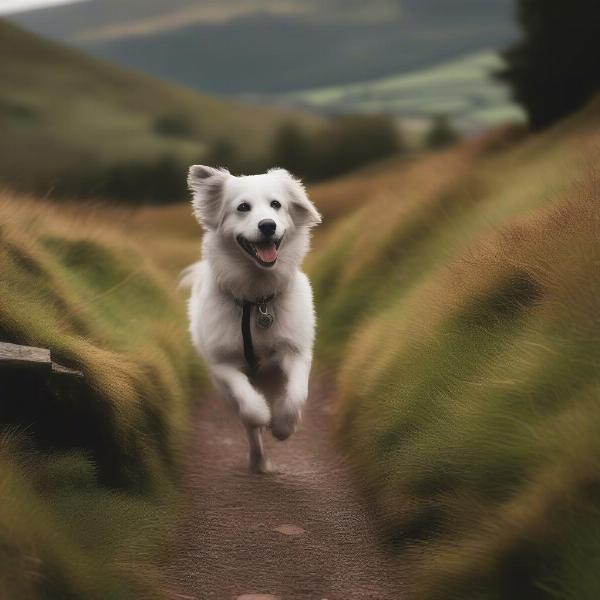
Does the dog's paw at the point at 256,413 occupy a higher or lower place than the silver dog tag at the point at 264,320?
lower

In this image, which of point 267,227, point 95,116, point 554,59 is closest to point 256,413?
point 267,227

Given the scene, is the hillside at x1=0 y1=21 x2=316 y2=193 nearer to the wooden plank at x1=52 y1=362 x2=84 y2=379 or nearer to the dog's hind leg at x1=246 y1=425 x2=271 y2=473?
the dog's hind leg at x1=246 y1=425 x2=271 y2=473

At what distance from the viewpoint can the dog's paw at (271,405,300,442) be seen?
4906 mm

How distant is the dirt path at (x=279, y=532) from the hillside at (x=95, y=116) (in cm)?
1381

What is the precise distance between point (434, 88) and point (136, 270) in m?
29.2

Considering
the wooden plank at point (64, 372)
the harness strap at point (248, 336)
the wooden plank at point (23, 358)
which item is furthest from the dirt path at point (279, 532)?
the wooden plank at point (23, 358)

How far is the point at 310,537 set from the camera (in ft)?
14.3

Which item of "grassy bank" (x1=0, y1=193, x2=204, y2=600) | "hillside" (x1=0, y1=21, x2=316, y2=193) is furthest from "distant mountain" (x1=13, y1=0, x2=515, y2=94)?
"grassy bank" (x1=0, y1=193, x2=204, y2=600)

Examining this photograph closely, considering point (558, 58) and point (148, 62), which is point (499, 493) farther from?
point (148, 62)

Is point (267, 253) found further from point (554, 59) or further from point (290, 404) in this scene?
point (554, 59)

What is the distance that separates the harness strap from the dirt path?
0.72 m

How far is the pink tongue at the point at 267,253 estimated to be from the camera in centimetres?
502

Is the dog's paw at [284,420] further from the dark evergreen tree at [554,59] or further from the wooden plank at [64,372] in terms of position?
the dark evergreen tree at [554,59]

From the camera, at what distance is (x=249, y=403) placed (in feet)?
15.8
